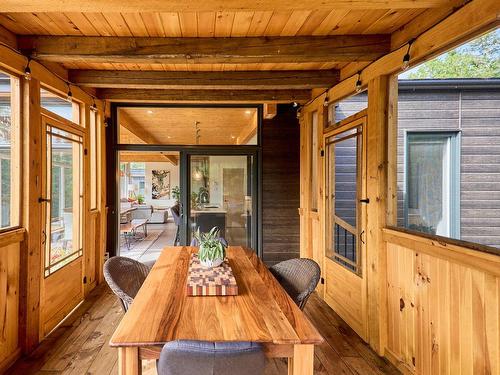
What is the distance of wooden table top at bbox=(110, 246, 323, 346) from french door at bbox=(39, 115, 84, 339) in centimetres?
164

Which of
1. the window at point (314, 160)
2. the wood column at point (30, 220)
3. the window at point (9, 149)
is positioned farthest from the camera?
the window at point (314, 160)

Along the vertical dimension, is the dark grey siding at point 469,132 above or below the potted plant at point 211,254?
above

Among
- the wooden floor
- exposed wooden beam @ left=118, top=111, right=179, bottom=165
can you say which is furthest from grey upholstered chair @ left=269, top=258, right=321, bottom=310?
exposed wooden beam @ left=118, top=111, right=179, bottom=165

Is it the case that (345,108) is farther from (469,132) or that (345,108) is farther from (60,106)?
(60,106)

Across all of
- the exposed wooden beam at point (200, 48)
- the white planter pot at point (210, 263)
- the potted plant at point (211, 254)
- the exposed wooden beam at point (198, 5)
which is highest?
the exposed wooden beam at point (200, 48)

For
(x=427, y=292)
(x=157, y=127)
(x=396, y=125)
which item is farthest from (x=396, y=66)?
(x=157, y=127)

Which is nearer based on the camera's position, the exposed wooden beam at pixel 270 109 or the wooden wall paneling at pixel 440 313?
the wooden wall paneling at pixel 440 313

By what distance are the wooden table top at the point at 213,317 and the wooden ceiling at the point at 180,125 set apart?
10.5 feet

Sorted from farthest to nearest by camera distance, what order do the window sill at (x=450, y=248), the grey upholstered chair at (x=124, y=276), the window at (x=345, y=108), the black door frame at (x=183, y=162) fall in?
the black door frame at (x=183, y=162), the window at (x=345, y=108), the grey upholstered chair at (x=124, y=276), the window sill at (x=450, y=248)

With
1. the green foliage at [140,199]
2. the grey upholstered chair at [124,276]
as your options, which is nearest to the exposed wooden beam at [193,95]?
the grey upholstered chair at [124,276]

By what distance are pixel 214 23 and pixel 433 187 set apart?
2.38 metres

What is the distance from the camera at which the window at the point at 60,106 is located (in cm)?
303

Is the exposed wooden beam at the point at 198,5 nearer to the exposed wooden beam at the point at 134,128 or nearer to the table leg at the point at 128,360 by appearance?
the table leg at the point at 128,360

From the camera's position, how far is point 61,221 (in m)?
3.32
